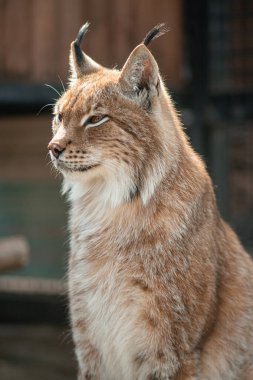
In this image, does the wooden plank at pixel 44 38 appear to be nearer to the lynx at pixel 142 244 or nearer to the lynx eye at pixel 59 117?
the lynx at pixel 142 244

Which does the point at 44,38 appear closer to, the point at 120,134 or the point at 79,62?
the point at 79,62

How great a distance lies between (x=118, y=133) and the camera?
499 centimetres

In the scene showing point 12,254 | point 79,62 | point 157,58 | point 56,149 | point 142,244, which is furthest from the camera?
point 157,58

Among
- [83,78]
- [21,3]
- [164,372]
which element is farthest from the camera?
[21,3]

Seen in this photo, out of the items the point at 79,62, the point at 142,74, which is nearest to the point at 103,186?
the point at 142,74

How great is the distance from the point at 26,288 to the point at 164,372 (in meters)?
5.09

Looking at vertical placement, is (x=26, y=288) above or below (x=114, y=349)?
below

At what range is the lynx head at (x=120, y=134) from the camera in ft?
16.4

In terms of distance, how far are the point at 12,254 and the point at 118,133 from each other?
284cm

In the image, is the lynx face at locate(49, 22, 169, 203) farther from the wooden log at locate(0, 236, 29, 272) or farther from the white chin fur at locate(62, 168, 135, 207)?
the wooden log at locate(0, 236, 29, 272)

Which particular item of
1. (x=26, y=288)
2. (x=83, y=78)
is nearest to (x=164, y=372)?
(x=83, y=78)

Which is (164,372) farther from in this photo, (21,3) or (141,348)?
(21,3)

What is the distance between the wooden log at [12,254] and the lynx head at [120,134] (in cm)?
256

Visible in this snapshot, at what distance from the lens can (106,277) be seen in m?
5.14
